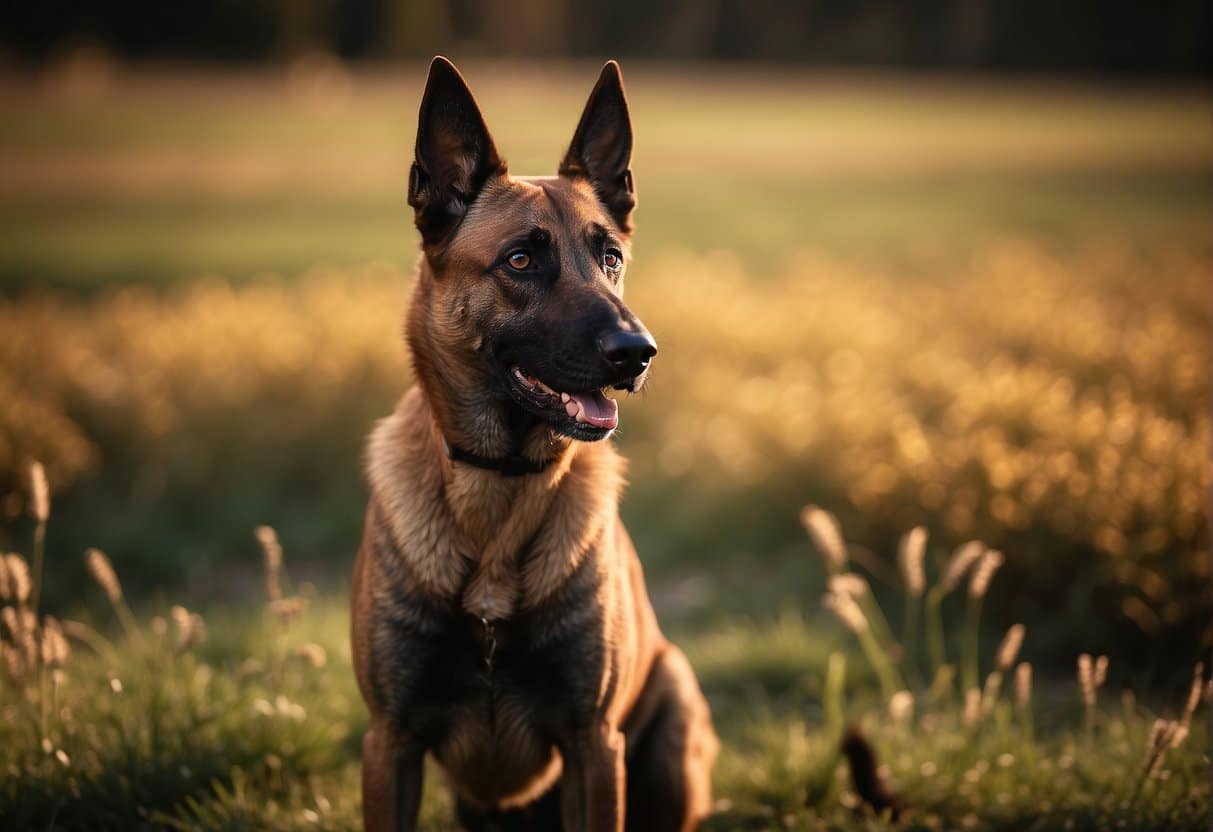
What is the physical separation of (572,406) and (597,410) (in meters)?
0.07

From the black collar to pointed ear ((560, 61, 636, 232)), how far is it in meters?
0.96

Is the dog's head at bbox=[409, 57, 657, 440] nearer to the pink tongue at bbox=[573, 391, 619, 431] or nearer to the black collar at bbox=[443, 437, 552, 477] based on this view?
the pink tongue at bbox=[573, 391, 619, 431]

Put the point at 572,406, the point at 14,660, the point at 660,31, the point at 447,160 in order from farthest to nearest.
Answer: the point at 660,31 → the point at 14,660 → the point at 447,160 → the point at 572,406

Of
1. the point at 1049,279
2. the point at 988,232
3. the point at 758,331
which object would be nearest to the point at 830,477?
the point at 758,331

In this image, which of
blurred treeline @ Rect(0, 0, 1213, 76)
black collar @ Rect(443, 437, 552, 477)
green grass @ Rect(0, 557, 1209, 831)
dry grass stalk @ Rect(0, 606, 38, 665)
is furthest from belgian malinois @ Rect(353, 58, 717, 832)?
blurred treeline @ Rect(0, 0, 1213, 76)

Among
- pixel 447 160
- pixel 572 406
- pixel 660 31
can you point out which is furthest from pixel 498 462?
pixel 660 31

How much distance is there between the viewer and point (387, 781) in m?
2.82

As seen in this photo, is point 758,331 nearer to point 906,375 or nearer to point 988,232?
point 906,375

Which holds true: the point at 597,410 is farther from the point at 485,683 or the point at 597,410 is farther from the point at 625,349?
the point at 485,683

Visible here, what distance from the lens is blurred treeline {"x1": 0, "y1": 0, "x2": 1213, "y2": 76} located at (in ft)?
34.8

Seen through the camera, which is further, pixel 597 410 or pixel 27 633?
pixel 27 633

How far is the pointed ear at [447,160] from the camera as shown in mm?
3004

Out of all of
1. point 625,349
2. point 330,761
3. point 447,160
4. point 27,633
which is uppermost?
point 447,160

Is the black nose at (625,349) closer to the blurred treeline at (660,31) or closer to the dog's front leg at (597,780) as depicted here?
the dog's front leg at (597,780)
